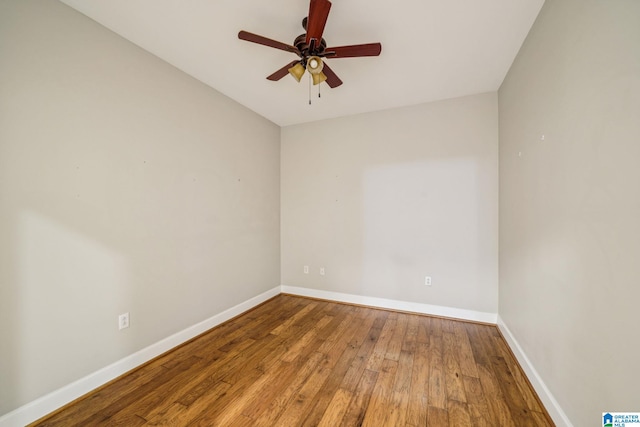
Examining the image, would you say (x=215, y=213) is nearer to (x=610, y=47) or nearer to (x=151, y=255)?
(x=151, y=255)

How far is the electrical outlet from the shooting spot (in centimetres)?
184

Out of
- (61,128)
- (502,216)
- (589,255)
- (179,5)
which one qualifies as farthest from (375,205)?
(61,128)

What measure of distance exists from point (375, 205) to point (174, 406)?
2.78m

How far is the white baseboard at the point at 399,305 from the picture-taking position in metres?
2.74

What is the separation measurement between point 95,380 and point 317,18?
2.87 meters

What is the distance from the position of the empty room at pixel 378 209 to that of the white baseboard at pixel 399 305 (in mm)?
26

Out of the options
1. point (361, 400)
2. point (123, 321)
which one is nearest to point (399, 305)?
point (361, 400)

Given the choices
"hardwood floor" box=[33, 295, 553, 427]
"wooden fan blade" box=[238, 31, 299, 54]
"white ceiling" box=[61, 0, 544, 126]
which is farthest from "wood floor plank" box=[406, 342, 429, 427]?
"white ceiling" box=[61, 0, 544, 126]

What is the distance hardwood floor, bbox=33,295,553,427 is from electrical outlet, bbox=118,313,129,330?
1.29 feet

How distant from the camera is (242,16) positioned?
168 cm

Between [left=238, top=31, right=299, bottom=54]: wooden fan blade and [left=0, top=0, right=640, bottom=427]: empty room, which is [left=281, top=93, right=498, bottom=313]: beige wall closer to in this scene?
[left=0, top=0, right=640, bottom=427]: empty room

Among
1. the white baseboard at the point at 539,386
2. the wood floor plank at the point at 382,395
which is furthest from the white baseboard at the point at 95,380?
the white baseboard at the point at 539,386

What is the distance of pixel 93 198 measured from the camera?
1.70 m

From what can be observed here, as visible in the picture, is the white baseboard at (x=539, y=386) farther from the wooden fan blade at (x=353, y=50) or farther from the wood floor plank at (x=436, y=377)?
the wooden fan blade at (x=353, y=50)
